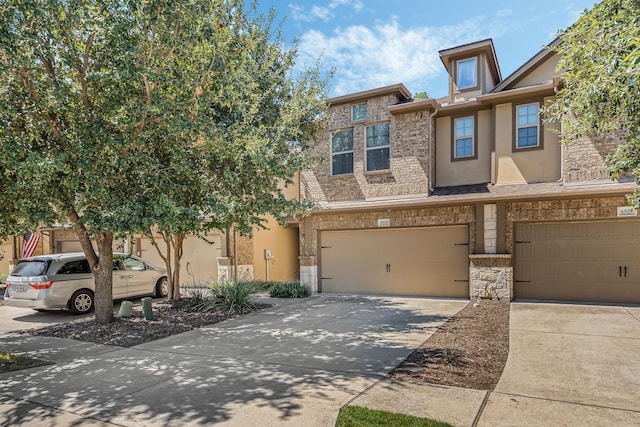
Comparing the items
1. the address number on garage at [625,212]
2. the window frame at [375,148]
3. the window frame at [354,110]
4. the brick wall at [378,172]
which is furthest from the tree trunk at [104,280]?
the address number on garage at [625,212]

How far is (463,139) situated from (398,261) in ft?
14.5

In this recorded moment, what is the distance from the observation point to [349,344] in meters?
6.73

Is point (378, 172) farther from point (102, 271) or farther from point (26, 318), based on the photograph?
point (26, 318)

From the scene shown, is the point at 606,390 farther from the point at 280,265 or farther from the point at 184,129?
the point at 280,265

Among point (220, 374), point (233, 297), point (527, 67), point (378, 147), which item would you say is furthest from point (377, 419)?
point (527, 67)

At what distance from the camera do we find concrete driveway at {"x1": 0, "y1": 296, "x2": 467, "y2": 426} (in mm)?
4148

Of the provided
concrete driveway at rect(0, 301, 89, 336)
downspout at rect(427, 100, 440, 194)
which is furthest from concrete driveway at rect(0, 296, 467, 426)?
downspout at rect(427, 100, 440, 194)

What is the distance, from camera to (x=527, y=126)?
11172mm

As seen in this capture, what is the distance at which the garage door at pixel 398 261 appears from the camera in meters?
11.6

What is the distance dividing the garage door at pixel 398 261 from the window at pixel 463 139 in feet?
8.32

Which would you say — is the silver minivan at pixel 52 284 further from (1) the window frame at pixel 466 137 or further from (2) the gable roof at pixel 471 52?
(2) the gable roof at pixel 471 52

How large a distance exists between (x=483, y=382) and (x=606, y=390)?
134 cm

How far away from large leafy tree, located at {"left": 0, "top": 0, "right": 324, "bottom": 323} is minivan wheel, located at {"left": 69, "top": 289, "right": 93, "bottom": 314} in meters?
3.37

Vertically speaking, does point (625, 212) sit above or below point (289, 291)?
above
